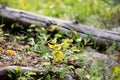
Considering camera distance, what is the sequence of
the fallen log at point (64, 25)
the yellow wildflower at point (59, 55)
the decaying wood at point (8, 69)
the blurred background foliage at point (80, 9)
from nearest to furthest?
the decaying wood at point (8, 69), the yellow wildflower at point (59, 55), the fallen log at point (64, 25), the blurred background foliage at point (80, 9)

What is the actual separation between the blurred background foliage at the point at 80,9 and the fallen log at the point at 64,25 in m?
0.74

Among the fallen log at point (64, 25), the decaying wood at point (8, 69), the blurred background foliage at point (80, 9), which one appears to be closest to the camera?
the decaying wood at point (8, 69)

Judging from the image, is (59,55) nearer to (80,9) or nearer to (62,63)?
(62,63)

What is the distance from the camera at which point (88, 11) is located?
6.20 meters

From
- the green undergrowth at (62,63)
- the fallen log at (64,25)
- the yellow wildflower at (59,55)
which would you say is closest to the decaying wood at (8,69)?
the green undergrowth at (62,63)

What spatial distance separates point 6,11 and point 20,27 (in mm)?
358

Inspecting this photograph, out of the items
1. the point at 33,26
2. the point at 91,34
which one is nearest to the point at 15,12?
the point at 33,26

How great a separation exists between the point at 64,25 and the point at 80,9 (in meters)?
1.99

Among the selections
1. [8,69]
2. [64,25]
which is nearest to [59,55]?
[8,69]

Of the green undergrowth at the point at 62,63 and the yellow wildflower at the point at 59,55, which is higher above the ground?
the yellow wildflower at the point at 59,55

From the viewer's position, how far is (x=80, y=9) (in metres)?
6.34

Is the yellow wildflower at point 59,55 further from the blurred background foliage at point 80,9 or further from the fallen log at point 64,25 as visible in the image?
the blurred background foliage at point 80,9

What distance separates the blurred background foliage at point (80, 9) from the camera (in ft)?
17.1

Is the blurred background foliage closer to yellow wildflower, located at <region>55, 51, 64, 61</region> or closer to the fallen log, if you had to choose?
the fallen log
